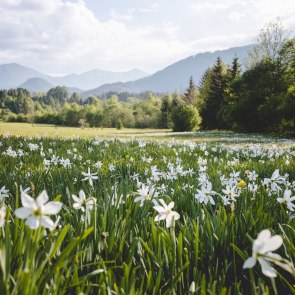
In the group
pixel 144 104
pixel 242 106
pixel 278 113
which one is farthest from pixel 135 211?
pixel 144 104

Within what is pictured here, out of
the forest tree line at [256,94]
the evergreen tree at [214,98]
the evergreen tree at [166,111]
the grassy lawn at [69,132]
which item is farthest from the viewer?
the evergreen tree at [166,111]

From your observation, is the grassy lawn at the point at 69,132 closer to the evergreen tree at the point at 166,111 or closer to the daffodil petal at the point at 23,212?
the daffodil petal at the point at 23,212

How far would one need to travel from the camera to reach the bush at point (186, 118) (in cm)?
5639

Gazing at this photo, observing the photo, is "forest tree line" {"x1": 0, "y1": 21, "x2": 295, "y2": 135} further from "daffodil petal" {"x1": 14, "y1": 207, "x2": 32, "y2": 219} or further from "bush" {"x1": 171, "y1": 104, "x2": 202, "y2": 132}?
"daffodil petal" {"x1": 14, "y1": 207, "x2": 32, "y2": 219}

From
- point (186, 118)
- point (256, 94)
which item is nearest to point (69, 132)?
point (186, 118)

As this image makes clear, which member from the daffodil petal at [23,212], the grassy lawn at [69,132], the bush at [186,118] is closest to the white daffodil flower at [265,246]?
the daffodil petal at [23,212]

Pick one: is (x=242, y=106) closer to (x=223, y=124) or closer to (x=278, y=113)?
(x=278, y=113)

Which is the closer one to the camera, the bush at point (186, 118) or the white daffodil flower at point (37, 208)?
the white daffodil flower at point (37, 208)

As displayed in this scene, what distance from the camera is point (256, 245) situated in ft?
2.89

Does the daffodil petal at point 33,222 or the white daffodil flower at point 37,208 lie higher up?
the white daffodil flower at point 37,208

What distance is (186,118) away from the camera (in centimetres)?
5644

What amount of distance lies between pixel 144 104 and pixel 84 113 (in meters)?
29.7

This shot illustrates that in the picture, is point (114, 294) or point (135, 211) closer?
point (114, 294)

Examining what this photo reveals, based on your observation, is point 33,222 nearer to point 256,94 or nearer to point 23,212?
point 23,212
